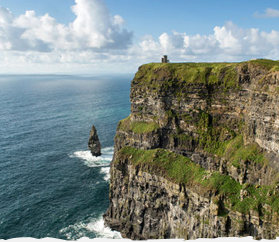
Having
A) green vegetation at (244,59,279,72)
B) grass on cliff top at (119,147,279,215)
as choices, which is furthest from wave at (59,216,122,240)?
green vegetation at (244,59,279,72)

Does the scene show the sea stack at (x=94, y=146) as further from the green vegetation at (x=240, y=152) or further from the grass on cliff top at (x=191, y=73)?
the green vegetation at (x=240, y=152)

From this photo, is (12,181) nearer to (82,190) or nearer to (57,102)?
(82,190)

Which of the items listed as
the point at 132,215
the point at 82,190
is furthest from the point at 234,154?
the point at 82,190

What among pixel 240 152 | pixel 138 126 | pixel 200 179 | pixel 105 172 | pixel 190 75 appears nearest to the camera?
pixel 240 152

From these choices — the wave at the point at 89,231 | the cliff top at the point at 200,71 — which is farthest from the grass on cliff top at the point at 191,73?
the wave at the point at 89,231

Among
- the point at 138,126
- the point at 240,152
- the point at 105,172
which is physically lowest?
the point at 105,172

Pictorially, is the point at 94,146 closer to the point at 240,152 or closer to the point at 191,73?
the point at 191,73

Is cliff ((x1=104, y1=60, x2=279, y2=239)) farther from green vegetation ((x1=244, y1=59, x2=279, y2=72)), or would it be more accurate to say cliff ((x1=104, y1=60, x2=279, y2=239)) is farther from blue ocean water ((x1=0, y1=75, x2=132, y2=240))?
blue ocean water ((x1=0, y1=75, x2=132, y2=240))

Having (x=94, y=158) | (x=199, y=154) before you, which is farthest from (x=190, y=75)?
(x=94, y=158)
